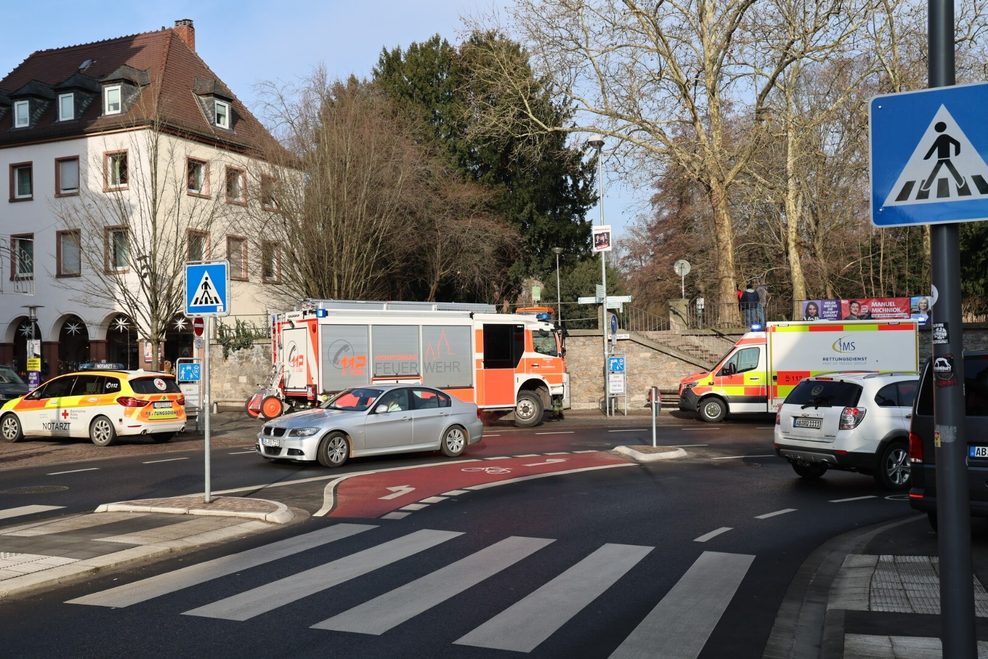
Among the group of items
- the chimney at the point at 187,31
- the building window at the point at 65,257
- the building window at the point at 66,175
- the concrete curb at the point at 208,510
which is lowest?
the concrete curb at the point at 208,510

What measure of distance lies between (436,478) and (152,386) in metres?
9.57

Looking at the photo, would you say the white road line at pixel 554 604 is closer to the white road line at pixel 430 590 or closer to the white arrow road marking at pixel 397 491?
the white road line at pixel 430 590

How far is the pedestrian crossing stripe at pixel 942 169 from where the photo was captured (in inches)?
168

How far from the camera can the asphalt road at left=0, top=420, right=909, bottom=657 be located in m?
6.18

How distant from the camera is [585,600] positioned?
23.8ft

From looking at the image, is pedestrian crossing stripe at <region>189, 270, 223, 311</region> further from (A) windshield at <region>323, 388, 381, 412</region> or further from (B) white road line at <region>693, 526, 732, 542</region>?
(B) white road line at <region>693, 526, 732, 542</region>

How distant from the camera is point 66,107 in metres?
44.8

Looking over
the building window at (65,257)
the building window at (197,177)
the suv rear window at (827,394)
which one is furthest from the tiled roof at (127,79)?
the suv rear window at (827,394)

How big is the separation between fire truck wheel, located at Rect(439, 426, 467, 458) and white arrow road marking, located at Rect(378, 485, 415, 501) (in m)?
4.04

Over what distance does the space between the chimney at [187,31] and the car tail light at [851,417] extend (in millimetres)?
44723

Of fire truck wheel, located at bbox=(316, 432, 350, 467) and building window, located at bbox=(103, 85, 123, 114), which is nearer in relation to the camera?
fire truck wheel, located at bbox=(316, 432, 350, 467)

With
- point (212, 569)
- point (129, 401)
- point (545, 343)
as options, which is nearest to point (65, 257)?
point (129, 401)

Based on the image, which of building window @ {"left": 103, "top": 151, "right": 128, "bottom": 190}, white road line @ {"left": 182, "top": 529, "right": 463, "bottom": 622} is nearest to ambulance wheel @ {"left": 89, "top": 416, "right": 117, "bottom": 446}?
white road line @ {"left": 182, "top": 529, "right": 463, "bottom": 622}

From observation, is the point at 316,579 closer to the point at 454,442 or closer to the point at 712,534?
the point at 712,534
